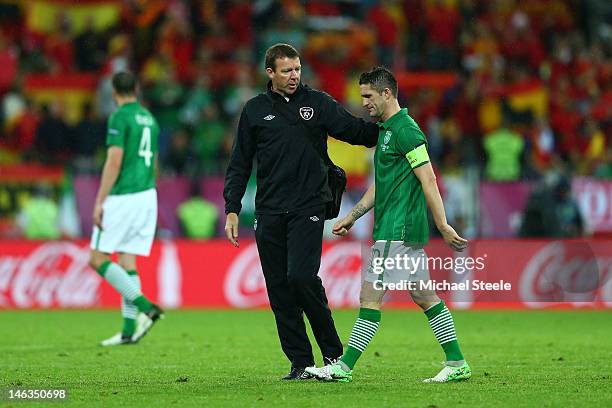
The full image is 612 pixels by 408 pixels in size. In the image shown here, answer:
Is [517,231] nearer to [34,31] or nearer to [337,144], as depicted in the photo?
[337,144]

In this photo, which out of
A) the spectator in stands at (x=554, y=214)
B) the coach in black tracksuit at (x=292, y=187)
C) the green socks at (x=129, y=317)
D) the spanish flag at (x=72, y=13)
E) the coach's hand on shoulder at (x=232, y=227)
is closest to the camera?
the coach in black tracksuit at (x=292, y=187)

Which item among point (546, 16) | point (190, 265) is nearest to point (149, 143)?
point (190, 265)

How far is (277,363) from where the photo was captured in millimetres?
10367

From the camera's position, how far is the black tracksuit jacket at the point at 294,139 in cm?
888

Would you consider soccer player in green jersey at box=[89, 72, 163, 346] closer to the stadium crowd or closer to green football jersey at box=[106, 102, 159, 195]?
green football jersey at box=[106, 102, 159, 195]

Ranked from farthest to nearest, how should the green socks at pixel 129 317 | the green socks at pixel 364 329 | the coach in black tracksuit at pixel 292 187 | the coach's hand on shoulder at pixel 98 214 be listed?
the green socks at pixel 129 317, the coach's hand on shoulder at pixel 98 214, the coach in black tracksuit at pixel 292 187, the green socks at pixel 364 329

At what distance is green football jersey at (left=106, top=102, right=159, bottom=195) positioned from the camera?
12102 mm

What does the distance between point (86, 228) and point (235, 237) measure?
9991 mm

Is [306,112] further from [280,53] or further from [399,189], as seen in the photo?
[399,189]

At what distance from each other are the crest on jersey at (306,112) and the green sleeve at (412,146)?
71 centimetres

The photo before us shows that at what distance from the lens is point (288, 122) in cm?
889

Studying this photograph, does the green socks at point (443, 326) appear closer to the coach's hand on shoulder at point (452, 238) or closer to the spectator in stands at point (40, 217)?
the coach's hand on shoulder at point (452, 238)

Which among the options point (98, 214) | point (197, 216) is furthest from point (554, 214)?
point (98, 214)

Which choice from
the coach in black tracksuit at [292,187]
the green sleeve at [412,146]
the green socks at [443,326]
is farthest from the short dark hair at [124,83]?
the green socks at [443,326]
